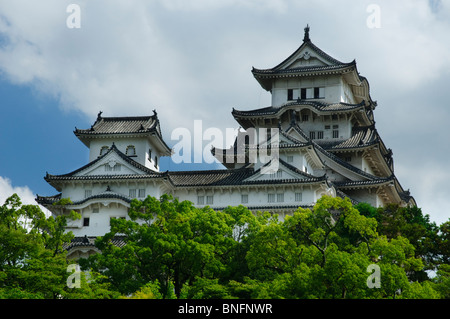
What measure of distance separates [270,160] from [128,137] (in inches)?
469

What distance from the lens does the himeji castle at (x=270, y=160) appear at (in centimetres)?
5506

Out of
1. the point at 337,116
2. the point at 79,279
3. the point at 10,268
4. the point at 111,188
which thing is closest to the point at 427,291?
the point at 79,279

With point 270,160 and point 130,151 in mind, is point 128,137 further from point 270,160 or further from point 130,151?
point 270,160

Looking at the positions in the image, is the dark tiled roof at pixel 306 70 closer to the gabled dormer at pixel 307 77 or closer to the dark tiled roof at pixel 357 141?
the gabled dormer at pixel 307 77

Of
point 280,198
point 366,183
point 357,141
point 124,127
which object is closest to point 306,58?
point 357,141

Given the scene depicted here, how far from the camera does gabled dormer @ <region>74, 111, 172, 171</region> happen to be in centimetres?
6012

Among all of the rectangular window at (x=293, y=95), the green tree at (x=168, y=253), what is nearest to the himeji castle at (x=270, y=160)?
the rectangular window at (x=293, y=95)

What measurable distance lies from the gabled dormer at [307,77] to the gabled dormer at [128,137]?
14731mm

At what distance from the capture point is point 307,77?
71.6 m

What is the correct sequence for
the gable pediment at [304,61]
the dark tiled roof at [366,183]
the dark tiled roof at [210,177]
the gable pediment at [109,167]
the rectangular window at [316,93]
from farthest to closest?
the gable pediment at [304,61]
the rectangular window at [316,93]
the dark tiled roof at [366,183]
the gable pediment at [109,167]
the dark tiled roof at [210,177]

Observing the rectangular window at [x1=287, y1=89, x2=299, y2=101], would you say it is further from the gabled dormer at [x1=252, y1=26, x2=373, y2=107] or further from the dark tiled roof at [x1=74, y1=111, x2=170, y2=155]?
the dark tiled roof at [x1=74, y1=111, x2=170, y2=155]

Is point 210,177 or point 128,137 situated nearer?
point 210,177

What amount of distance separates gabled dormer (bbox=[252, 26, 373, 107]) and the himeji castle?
0.30ft

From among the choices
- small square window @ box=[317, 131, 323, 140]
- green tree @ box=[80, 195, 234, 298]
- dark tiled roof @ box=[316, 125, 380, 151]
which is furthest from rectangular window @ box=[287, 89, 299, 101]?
green tree @ box=[80, 195, 234, 298]
